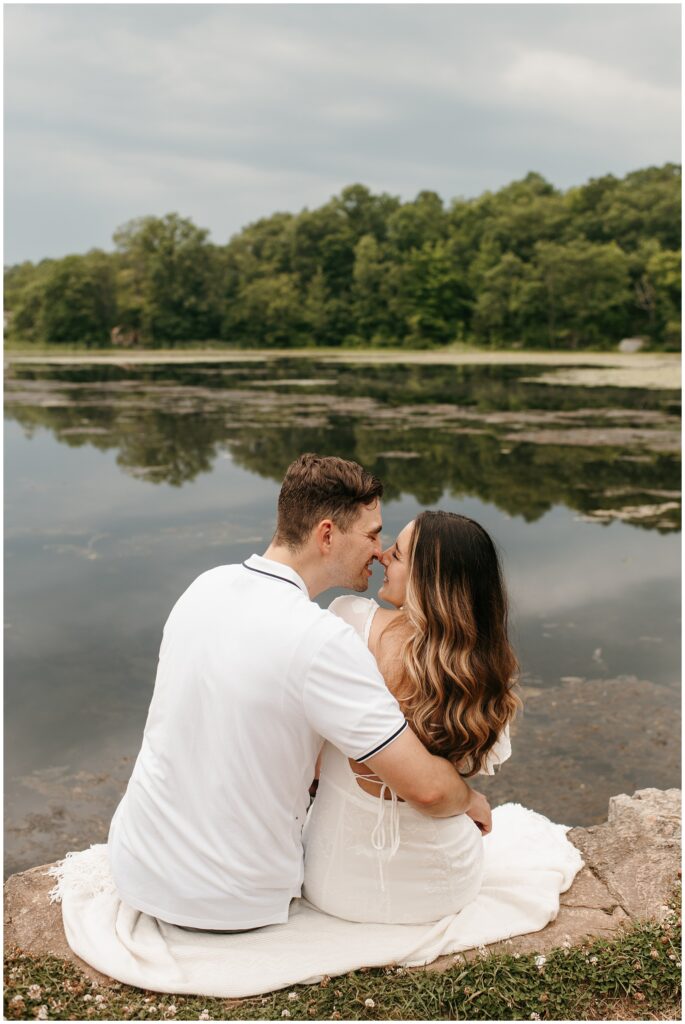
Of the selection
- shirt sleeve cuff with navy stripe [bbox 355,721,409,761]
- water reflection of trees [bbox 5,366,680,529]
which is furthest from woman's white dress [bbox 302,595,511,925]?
water reflection of trees [bbox 5,366,680,529]

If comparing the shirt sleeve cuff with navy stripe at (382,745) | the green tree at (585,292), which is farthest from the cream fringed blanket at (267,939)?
the green tree at (585,292)

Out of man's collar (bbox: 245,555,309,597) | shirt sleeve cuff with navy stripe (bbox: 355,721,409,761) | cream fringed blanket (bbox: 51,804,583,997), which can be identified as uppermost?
man's collar (bbox: 245,555,309,597)

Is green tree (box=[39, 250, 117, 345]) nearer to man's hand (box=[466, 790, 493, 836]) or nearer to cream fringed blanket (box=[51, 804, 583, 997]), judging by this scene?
cream fringed blanket (box=[51, 804, 583, 997])

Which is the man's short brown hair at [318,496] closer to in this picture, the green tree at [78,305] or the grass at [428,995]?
the grass at [428,995]

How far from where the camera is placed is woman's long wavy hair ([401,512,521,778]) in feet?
8.30

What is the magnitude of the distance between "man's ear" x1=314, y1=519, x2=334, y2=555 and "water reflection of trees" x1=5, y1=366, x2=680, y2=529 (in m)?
7.92

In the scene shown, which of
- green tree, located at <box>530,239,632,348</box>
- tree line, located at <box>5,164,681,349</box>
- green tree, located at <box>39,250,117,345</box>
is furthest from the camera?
green tree, located at <box>39,250,117,345</box>

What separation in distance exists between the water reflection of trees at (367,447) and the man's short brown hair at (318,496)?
311 inches

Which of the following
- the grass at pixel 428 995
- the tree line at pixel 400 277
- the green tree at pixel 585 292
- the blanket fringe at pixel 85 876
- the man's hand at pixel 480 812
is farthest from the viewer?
the tree line at pixel 400 277

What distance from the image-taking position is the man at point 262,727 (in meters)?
2.32

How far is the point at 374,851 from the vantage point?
2672 mm

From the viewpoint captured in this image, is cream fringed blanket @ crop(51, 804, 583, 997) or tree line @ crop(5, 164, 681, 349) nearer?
cream fringed blanket @ crop(51, 804, 583, 997)

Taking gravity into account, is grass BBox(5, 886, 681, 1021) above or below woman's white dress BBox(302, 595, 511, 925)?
below

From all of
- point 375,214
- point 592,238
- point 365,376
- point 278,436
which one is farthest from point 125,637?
point 375,214
